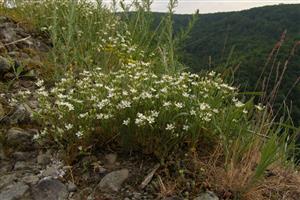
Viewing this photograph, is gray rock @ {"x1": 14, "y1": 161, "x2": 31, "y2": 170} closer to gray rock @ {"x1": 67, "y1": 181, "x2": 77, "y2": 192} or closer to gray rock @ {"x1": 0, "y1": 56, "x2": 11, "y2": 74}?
gray rock @ {"x1": 67, "y1": 181, "x2": 77, "y2": 192}

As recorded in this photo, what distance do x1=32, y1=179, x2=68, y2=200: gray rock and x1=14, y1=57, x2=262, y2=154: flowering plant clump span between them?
375mm

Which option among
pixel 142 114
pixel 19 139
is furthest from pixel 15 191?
pixel 142 114

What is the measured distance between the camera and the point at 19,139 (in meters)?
3.50

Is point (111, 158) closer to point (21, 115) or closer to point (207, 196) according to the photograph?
point (207, 196)

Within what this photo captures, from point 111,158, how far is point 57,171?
400 mm

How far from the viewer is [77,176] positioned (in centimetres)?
318

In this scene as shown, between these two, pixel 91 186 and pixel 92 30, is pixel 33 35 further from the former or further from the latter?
pixel 91 186

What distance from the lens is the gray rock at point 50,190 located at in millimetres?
2988

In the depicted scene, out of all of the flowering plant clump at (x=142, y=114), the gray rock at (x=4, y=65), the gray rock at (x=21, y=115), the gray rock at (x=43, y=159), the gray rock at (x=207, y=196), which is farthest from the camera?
the gray rock at (x=4, y=65)

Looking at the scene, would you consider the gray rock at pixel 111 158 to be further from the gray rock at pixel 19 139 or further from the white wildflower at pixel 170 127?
the gray rock at pixel 19 139

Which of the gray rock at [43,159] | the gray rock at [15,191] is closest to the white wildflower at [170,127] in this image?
the gray rock at [43,159]

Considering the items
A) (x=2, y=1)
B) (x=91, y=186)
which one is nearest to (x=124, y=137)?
(x=91, y=186)

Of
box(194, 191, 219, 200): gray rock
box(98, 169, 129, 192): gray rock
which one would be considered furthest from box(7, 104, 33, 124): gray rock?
box(194, 191, 219, 200): gray rock

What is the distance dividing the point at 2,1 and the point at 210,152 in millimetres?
4334
